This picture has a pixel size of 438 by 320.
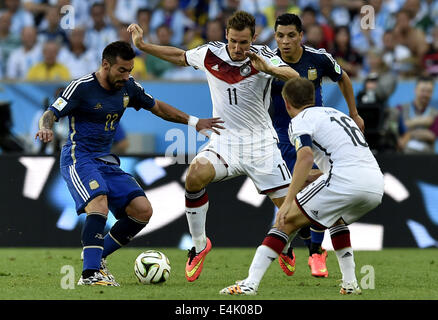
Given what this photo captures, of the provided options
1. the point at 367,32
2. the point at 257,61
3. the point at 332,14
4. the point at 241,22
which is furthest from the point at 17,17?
the point at 257,61

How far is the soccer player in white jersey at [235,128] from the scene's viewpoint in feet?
28.4

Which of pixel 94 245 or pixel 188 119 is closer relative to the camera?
pixel 94 245

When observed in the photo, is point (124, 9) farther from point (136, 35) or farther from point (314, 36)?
point (136, 35)

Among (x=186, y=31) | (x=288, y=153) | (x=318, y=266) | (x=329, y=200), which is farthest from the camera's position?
(x=186, y=31)

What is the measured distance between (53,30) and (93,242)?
8.77 m

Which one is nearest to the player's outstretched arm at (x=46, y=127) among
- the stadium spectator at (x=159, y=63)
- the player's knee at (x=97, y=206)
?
the player's knee at (x=97, y=206)

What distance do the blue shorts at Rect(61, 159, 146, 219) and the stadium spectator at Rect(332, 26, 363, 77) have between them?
24.5 feet

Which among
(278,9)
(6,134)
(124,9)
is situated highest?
(124,9)

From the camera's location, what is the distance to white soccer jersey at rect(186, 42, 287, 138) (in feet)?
28.9

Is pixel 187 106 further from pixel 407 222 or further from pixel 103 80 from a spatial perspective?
pixel 103 80

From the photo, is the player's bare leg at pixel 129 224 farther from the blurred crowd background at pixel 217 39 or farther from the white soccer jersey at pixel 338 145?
the blurred crowd background at pixel 217 39

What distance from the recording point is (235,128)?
8859mm

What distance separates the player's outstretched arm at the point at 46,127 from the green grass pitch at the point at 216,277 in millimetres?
1298
